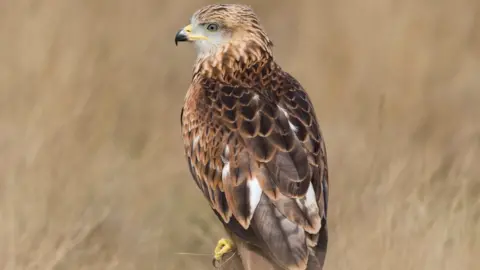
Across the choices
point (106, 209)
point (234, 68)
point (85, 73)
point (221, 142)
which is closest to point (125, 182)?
point (106, 209)

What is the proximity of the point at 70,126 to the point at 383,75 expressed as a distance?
7.54 feet

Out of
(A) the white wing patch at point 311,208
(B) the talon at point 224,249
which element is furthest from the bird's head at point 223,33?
(A) the white wing patch at point 311,208

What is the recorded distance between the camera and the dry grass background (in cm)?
692

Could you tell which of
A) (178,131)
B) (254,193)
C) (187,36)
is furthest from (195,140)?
(178,131)

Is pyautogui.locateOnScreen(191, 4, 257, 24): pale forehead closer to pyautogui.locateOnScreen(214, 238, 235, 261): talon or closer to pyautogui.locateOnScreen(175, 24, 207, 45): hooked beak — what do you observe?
pyautogui.locateOnScreen(175, 24, 207, 45): hooked beak

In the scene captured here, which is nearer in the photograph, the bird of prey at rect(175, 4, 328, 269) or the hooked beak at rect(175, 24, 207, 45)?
the bird of prey at rect(175, 4, 328, 269)

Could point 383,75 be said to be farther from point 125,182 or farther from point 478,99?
point 125,182

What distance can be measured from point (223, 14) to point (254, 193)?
1.41m

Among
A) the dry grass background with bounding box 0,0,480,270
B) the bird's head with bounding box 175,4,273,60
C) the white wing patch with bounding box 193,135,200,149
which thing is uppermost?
the bird's head with bounding box 175,4,273,60

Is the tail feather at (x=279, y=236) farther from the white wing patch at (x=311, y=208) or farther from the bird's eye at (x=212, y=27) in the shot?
the bird's eye at (x=212, y=27)

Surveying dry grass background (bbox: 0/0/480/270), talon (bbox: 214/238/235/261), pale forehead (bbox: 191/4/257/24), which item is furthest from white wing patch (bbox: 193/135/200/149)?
dry grass background (bbox: 0/0/480/270)

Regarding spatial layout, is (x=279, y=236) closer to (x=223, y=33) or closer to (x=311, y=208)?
(x=311, y=208)

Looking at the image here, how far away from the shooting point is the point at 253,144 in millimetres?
5609

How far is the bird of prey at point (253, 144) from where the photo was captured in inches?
205
